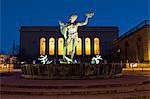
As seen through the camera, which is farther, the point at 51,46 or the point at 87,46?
the point at 87,46

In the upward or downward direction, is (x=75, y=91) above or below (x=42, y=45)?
below

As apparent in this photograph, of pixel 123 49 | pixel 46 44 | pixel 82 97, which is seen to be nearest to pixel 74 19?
pixel 82 97

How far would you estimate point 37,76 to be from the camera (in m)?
14.6

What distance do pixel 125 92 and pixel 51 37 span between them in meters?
64.0

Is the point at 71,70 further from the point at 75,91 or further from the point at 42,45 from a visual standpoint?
the point at 42,45

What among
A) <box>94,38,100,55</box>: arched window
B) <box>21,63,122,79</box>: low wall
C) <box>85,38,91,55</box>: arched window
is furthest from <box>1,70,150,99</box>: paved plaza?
<box>94,38,100,55</box>: arched window

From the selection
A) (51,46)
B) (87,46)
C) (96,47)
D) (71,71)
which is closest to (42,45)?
(51,46)

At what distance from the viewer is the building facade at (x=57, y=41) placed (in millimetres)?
73062

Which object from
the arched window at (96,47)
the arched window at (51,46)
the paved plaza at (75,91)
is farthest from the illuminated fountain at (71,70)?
the arched window at (96,47)

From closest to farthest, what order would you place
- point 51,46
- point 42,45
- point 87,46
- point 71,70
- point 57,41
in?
1. point 71,70
2. point 57,41
3. point 51,46
4. point 87,46
5. point 42,45

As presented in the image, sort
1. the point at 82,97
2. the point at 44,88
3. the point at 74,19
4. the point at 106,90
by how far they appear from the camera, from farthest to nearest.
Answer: the point at 74,19 < the point at 44,88 < the point at 106,90 < the point at 82,97

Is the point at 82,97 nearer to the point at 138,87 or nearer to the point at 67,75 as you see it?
the point at 138,87

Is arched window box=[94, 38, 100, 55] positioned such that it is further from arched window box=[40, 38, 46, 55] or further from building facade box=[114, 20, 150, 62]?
building facade box=[114, 20, 150, 62]

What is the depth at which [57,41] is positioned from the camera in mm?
73000
